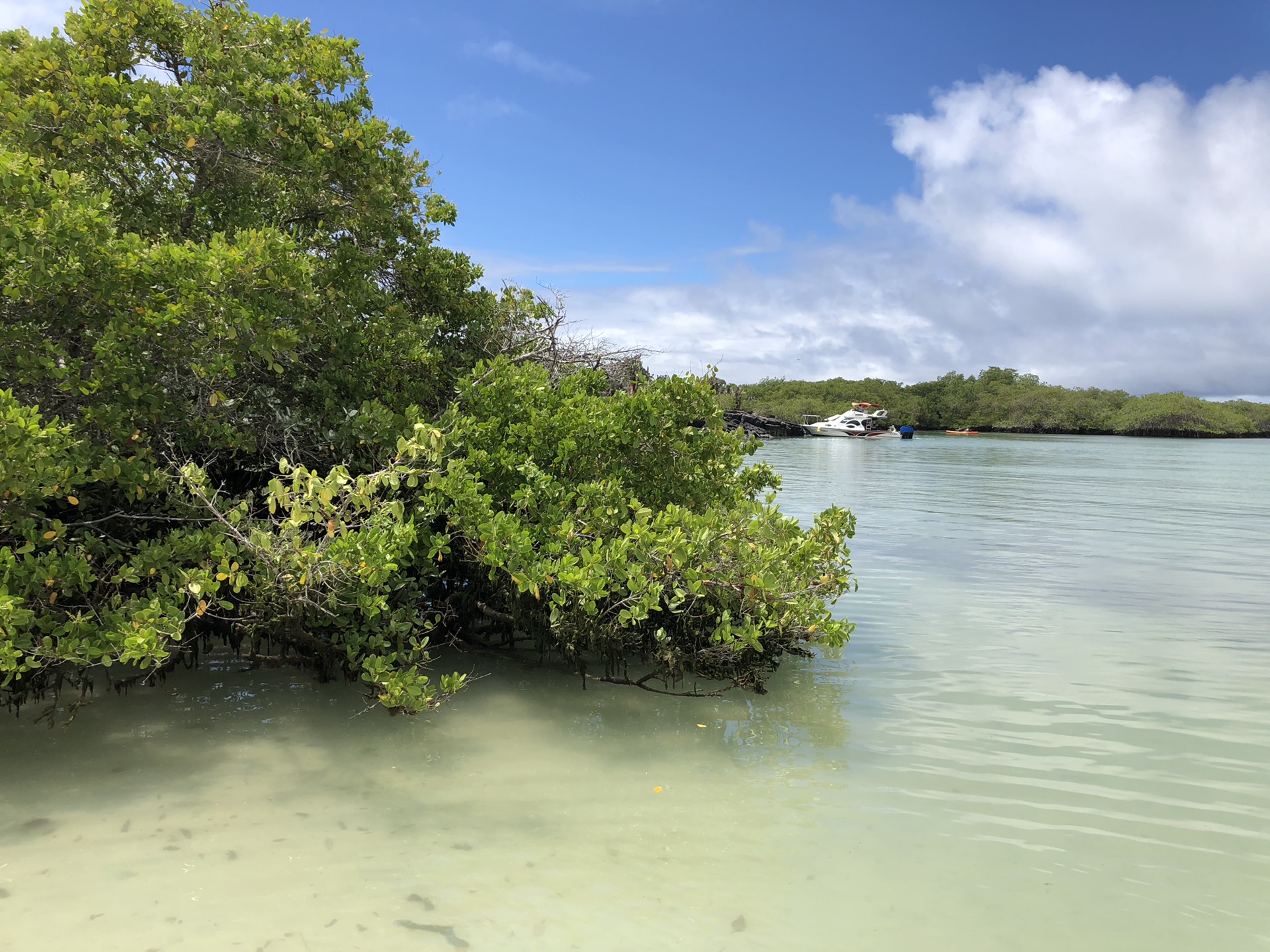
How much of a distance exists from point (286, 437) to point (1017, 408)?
12601 centimetres

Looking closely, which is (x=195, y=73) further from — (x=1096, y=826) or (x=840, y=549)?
(x=1096, y=826)

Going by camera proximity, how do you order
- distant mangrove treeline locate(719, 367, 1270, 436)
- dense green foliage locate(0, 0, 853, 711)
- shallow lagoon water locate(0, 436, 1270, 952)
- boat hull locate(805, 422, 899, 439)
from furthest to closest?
distant mangrove treeline locate(719, 367, 1270, 436) < boat hull locate(805, 422, 899, 439) < dense green foliage locate(0, 0, 853, 711) < shallow lagoon water locate(0, 436, 1270, 952)

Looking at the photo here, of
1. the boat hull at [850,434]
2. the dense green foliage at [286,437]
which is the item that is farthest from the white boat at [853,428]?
the dense green foliage at [286,437]

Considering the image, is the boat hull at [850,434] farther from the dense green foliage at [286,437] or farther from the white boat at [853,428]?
the dense green foliage at [286,437]

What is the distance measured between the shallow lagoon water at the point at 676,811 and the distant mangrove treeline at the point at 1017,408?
86.8 metres

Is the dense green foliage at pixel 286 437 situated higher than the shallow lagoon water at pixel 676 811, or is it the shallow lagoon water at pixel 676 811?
the dense green foliage at pixel 286 437

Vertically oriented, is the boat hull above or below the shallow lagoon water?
above

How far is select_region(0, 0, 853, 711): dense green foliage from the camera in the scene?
4484 millimetres

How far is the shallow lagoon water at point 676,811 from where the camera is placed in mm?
3262

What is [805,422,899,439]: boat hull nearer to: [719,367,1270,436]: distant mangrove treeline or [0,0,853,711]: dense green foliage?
[719,367,1270,436]: distant mangrove treeline

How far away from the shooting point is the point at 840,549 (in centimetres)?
648

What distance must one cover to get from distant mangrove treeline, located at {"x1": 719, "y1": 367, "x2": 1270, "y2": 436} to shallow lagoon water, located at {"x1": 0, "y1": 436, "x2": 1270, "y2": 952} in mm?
86838

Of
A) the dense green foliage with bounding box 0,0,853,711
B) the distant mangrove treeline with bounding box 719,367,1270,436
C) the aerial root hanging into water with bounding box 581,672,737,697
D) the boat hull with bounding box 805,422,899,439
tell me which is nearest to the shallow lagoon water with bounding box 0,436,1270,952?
the aerial root hanging into water with bounding box 581,672,737,697

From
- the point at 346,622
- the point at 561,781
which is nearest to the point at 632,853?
the point at 561,781
